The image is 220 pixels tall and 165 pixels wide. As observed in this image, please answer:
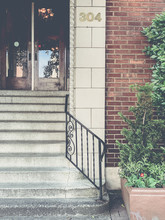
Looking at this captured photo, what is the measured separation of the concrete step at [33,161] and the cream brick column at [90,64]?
0.77 m

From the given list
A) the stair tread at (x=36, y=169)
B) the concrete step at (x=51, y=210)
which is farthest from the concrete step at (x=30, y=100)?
the concrete step at (x=51, y=210)

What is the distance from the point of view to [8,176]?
3787 millimetres

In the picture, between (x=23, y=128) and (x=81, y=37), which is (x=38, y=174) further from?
(x=81, y=37)

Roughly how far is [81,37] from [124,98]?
125 cm

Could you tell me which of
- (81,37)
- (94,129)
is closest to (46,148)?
(94,129)

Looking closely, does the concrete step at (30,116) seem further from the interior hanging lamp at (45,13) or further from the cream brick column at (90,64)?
the interior hanging lamp at (45,13)

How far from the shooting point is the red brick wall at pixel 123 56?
4152mm

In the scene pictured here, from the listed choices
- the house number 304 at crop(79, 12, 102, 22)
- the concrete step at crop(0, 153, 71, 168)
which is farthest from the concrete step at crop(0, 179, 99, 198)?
the house number 304 at crop(79, 12, 102, 22)

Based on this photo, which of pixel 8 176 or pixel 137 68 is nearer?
pixel 8 176

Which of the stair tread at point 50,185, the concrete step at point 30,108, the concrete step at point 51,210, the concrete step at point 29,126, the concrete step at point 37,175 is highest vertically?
the concrete step at point 30,108

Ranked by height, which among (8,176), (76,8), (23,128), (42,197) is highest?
(76,8)

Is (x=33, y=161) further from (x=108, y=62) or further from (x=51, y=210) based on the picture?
(x=108, y=62)

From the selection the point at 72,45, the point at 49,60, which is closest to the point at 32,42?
the point at 49,60

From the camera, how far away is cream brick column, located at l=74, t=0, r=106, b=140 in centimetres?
404
